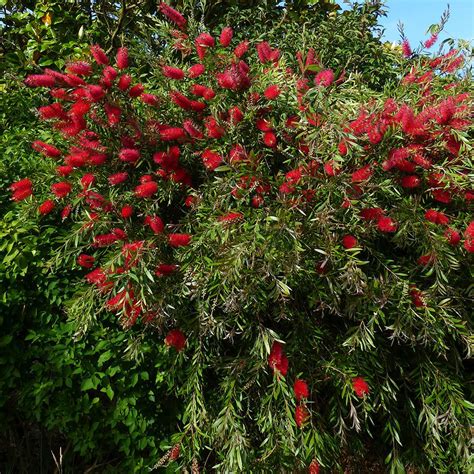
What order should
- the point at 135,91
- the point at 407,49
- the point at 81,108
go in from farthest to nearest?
the point at 407,49
the point at 135,91
the point at 81,108

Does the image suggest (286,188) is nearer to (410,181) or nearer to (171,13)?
(410,181)

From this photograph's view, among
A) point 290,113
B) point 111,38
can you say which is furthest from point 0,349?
point 111,38

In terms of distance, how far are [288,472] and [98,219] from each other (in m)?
1.66

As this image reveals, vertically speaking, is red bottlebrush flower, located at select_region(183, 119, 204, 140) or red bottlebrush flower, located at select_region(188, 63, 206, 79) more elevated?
red bottlebrush flower, located at select_region(188, 63, 206, 79)

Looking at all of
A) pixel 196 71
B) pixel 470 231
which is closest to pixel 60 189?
pixel 196 71

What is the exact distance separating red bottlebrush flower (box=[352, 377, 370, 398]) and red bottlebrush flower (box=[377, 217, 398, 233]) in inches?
30.0

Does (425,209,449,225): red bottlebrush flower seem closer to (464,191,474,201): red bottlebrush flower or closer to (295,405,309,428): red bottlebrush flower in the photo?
(464,191,474,201): red bottlebrush flower

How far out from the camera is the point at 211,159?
10.5 feet

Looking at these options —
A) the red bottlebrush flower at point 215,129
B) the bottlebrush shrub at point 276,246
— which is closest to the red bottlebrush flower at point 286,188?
the bottlebrush shrub at point 276,246

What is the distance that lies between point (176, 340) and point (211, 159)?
96cm

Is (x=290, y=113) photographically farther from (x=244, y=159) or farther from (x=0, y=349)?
(x=0, y=349)

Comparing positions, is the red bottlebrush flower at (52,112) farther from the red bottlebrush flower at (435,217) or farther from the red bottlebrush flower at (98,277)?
the red bottlebrush flower at (435,217)

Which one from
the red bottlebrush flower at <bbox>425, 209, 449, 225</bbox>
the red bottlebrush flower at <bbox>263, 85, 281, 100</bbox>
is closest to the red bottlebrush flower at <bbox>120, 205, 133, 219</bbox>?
the red bottlebrush flower at <bbox>263, 85, 281, 100</bbox>

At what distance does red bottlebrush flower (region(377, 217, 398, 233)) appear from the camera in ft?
10.1
